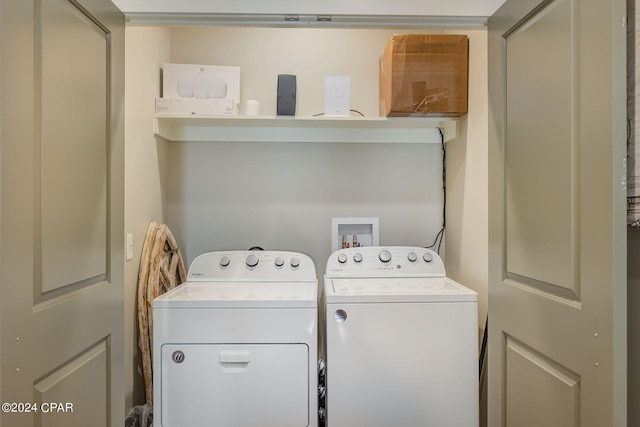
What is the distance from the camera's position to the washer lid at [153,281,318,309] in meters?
1.52

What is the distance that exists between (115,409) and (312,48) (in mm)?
2106

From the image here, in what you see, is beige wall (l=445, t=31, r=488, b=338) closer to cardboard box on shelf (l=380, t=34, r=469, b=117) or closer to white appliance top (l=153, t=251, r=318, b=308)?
cardboard box on shelf (l=380, t=34, r=469, b=117)

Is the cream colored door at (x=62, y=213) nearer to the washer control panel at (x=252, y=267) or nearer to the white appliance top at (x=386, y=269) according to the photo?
the washer control panel at (x=252, y=267)

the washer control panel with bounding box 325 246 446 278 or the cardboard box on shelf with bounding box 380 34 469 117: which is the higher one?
the cardboard box on shelf with bounding box 380 34 469 117

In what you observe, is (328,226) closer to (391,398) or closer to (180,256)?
(180,256)

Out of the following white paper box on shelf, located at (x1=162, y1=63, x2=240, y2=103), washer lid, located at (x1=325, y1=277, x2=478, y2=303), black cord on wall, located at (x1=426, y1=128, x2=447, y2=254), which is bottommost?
washer lid, located at (x1=325, y1=277, x2=478, y2=303)

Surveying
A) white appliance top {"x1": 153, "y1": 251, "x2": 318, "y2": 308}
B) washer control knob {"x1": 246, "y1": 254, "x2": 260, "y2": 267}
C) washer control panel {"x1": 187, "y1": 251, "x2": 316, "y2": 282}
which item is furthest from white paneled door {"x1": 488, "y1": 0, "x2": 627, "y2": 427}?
washer control knob {"x1": 246, "y1": 254, "x2": 260, "y2": 267}

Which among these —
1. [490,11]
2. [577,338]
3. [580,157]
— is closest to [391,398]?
[577,338]

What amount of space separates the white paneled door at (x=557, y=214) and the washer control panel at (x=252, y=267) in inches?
40.6

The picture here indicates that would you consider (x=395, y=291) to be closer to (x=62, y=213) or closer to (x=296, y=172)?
(x=296, y=172)

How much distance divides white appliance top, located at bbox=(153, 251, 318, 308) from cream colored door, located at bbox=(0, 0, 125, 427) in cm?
55

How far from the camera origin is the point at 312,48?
2281mm

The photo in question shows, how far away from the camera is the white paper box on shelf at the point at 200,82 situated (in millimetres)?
2035

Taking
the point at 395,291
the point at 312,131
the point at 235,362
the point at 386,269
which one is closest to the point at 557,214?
the point at 395,291
